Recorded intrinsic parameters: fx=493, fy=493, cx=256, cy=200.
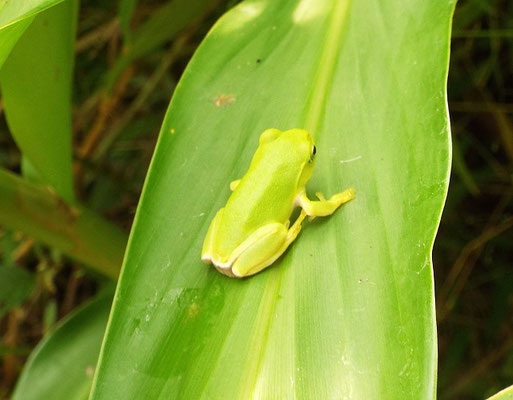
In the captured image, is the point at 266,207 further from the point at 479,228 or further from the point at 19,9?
the point at 479,228

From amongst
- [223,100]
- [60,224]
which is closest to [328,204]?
[223,100]

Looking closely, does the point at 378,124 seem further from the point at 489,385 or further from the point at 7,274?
the point at 7,274

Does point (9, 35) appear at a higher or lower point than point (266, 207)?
higher

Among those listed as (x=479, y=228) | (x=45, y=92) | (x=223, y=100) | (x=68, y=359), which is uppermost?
(x=45, y=92)

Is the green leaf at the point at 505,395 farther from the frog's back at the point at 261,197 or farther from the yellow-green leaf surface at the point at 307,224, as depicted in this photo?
the frog's back at the point at 261,197

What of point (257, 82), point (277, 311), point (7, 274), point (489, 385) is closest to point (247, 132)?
point (257, 82)

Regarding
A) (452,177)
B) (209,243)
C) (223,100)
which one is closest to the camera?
(209,243)
